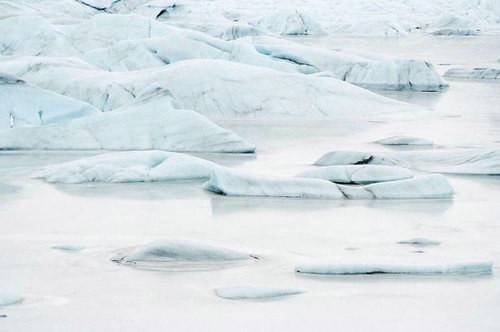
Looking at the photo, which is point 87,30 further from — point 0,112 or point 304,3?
point 304,3

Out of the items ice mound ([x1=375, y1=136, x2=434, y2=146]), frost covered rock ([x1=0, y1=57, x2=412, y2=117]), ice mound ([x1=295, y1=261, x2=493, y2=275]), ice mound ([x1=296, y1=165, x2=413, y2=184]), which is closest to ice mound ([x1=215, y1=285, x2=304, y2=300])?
ice mound ([x1=295, y1=261, x2=493, y2=275])

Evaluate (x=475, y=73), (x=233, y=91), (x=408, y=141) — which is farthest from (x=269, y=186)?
(x=475, y=73)

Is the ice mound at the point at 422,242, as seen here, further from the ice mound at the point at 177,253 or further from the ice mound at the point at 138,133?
the ice mound at the point at 138,133

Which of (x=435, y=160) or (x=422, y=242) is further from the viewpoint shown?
(x=435, y=160)

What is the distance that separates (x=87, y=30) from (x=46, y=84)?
424cm

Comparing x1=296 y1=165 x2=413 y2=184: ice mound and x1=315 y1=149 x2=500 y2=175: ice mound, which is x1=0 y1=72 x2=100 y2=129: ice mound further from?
x1=296 y1=165 x2=413 y2=184: ice mound

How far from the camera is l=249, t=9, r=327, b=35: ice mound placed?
28172 millimetres

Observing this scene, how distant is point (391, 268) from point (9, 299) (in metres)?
1.38

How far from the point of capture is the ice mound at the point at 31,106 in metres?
8.33

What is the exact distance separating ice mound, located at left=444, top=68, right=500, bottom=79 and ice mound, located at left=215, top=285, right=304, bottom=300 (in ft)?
40.8

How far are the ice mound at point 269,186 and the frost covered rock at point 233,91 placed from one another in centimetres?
407

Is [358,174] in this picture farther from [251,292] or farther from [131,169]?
[251,292]

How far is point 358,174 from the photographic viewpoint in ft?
19.6

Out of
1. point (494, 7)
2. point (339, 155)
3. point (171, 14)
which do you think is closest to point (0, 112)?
point (339, 155)
